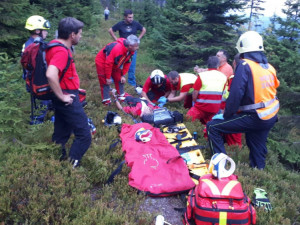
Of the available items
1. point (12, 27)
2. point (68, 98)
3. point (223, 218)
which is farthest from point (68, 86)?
point (12, 27)

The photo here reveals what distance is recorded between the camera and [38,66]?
140 inches

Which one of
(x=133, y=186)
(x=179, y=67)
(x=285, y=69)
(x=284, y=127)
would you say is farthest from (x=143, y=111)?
(x=179, y=67)

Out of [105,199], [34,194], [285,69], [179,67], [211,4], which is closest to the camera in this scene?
[34,194]

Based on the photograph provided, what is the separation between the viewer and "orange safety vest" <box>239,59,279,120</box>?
14.3 ft

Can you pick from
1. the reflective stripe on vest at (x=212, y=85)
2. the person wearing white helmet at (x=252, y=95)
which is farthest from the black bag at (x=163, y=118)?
the person wearing white helmet at (x=252, y=95)

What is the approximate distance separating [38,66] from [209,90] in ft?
13.7

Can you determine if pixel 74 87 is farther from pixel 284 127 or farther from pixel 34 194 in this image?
pixel 284 127

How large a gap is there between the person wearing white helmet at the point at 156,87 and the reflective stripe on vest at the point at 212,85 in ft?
5.20

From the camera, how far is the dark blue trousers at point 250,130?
14.9 ft

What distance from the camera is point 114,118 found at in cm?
628

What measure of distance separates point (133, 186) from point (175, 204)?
68cm

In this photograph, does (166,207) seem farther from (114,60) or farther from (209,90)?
(114,60)

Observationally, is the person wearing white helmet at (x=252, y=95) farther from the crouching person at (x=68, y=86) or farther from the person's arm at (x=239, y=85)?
the crouching person at (x=68, y=86)

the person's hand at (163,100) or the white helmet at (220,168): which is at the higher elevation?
the white helmet at (220,168)
